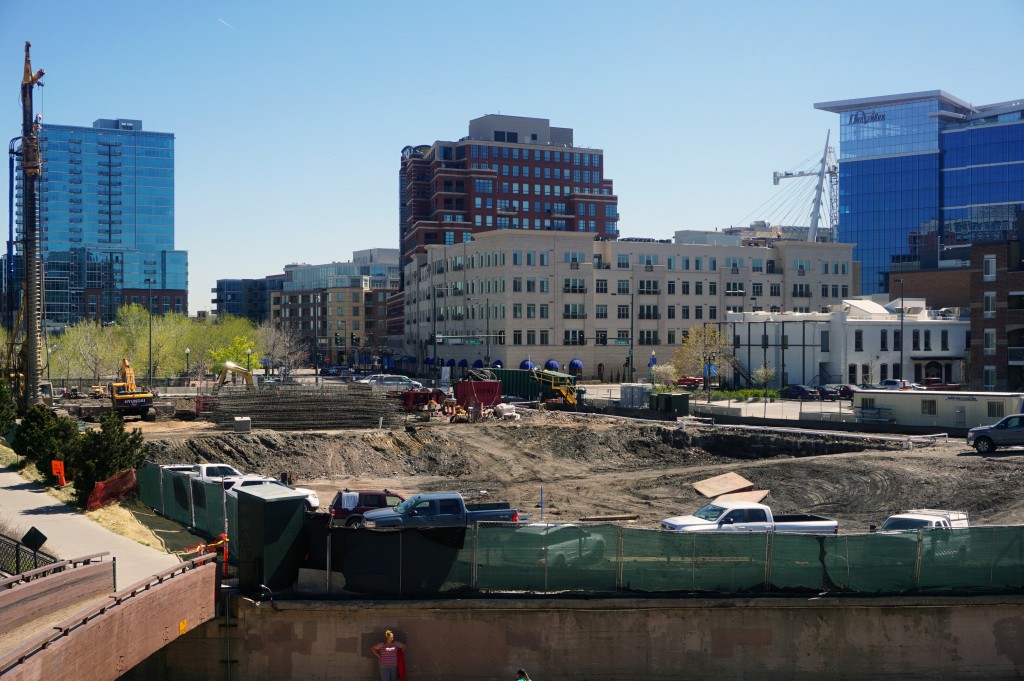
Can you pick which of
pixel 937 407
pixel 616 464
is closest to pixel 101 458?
pixel 616 464

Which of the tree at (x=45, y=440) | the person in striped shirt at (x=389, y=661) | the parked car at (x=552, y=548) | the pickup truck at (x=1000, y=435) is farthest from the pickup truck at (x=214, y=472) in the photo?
the pickup truck at (x=1000, y=435)

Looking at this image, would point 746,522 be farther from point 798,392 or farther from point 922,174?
point 922,174

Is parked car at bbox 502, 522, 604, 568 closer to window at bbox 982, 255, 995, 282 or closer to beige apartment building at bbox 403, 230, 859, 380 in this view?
window at bbox 982, 255, 995, 282

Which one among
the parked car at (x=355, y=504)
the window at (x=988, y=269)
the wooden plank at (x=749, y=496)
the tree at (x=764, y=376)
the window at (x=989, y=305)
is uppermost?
the window at (x=988, y=269)

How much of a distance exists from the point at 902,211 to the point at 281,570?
187653 mm

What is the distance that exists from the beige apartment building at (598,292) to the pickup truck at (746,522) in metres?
70.8

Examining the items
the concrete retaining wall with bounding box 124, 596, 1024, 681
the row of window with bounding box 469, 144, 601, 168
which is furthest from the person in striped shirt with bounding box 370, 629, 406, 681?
the row of window with bounding box 469, 144, 601, 168

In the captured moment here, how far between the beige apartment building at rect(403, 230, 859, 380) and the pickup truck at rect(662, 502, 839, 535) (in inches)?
2789

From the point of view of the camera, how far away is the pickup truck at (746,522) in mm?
24969

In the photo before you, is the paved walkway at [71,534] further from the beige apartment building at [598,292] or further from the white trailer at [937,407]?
the beige apartment building at [598,292]

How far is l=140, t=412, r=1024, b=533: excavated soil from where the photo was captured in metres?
36.1

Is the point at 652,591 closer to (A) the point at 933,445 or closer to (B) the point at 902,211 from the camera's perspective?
(A) the point at 933,445

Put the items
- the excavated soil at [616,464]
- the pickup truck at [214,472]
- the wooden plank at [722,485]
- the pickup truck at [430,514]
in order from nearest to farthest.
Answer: the pickup truck at [430,514]
the pickup truck at [214,472]
the excavated soil at [616,464]
the wooden plank at [722,485]

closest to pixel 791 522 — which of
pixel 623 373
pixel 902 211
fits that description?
pixel 623 373
